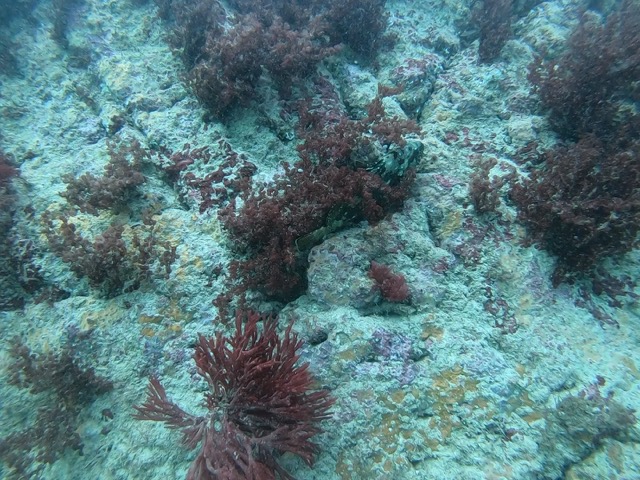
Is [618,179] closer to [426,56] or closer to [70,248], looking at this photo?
[426,56]

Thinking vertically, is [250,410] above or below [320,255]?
below

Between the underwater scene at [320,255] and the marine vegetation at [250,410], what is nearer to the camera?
the marine vegetation at [250,410]

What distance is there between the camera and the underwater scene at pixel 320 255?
3.38 meters

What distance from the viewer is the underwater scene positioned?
3.38m

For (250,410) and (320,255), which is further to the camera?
(320,255)

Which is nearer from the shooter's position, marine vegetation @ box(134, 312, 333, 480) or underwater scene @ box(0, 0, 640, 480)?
marine vegetation @ box(134, 312, 333, 480)

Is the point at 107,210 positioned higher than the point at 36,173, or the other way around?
the point at 36,173

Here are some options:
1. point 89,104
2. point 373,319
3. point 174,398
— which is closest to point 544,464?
point 373,319

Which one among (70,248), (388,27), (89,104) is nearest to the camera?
(70,248)

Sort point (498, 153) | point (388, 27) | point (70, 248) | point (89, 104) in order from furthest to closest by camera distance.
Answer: point (388, 27), point (89, 104), point (498, 153), point (70, 248)

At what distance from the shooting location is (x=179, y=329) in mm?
4156

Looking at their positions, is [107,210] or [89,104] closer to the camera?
[107,210]

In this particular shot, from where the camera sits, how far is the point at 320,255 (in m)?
4.33

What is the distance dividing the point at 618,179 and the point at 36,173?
8041mm
